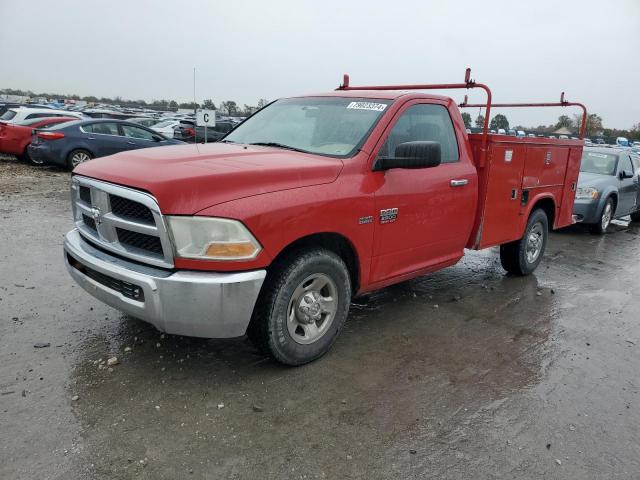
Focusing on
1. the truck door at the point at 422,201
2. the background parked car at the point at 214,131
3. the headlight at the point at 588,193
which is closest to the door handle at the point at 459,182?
the truck door at the point at 422,201

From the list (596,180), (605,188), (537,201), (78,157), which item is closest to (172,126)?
(78,157)

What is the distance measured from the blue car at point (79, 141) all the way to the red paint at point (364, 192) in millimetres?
9558

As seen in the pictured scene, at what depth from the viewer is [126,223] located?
309 cm

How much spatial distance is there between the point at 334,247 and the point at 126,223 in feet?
Result: 4.71

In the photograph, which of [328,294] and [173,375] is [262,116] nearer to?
[328,294]

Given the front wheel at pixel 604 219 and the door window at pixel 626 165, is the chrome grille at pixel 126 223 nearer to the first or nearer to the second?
the front wheel at pixel 604 219

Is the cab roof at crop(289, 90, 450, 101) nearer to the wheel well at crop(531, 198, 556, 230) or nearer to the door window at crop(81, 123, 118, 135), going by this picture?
the wheel well at crop(531, 198, 556, 230)

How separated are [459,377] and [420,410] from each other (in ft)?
1.92

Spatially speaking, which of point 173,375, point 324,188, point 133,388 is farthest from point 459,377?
point 133,388

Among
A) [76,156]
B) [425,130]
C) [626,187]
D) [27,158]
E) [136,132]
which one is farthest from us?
[27,158]

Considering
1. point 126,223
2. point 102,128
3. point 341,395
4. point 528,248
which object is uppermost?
point 102,128

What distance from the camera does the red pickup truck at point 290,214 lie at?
9.57ft

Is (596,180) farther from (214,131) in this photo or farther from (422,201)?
(214,131)

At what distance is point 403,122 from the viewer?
162 inches
